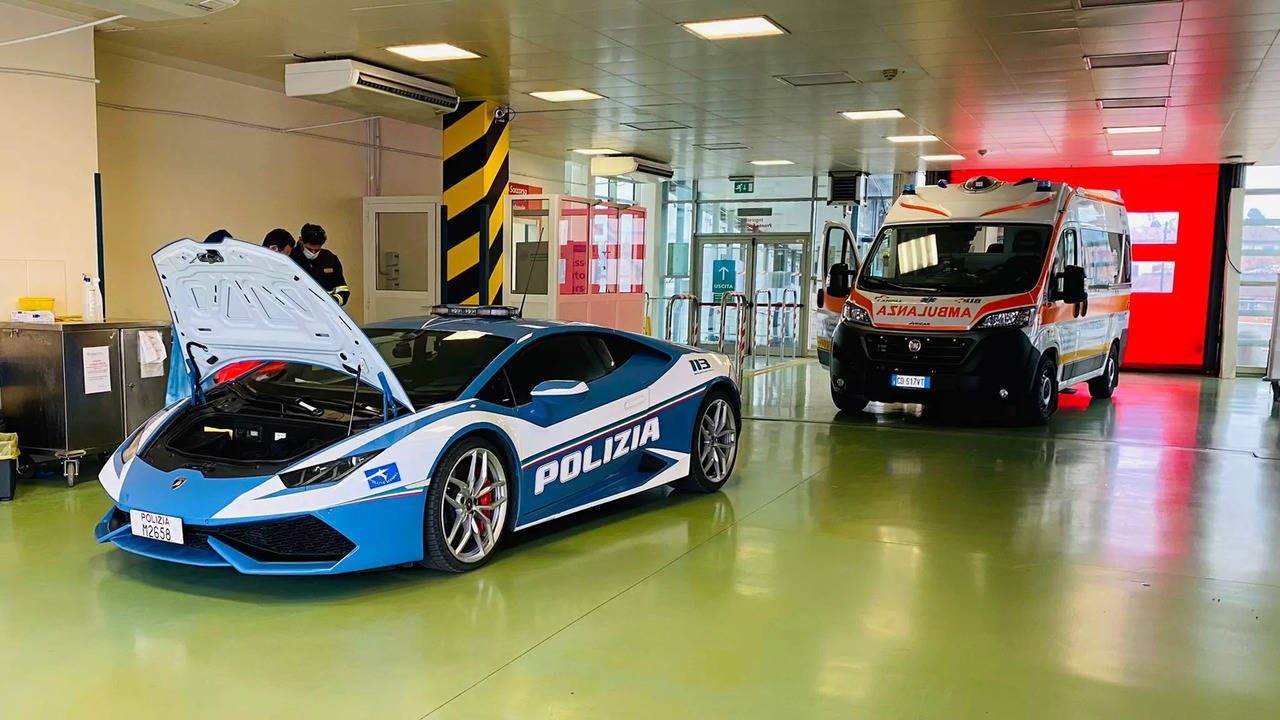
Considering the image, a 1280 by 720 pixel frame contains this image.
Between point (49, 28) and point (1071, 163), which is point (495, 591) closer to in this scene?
point (49, 28)

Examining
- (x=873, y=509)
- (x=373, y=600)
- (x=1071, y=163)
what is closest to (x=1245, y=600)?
(x=873, y=509)

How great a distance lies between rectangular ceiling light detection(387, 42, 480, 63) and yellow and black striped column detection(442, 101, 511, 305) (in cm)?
198

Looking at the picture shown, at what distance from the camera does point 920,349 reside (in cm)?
947

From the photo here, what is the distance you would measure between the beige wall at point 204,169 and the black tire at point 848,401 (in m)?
5.61

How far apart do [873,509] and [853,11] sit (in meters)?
3.61

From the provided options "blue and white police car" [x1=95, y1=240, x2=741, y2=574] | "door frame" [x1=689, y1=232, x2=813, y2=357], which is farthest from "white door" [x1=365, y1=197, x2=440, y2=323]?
"door frame" [x1=689, y1=232, x2=813, y2=357]

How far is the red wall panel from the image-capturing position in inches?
649

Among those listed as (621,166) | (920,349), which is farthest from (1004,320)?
(621,166)

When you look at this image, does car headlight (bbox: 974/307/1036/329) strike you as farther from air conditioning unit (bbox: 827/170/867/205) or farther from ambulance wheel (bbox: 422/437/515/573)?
air conditioning unit (bbox: 827/170/867/205)

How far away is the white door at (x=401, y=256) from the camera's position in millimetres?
11859

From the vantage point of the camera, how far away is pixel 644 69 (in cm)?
973

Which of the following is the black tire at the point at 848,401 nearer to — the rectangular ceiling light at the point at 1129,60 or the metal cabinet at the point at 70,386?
the rectangular ceiling light at the point at 1129,60

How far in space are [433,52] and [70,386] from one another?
166 inches

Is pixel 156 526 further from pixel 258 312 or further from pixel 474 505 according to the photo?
pixel 474 505
